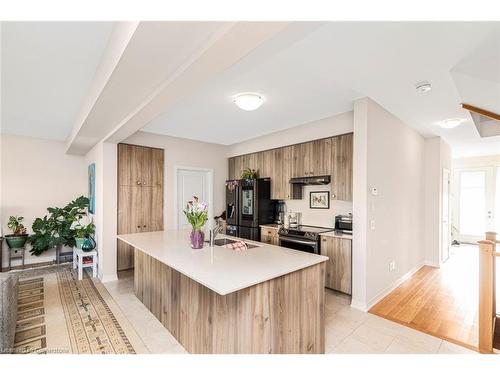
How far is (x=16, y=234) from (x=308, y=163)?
507 centimetres

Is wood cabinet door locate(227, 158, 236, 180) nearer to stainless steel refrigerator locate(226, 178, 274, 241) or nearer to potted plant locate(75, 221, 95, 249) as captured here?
stainless steel refrigerator locate(226, 178, 274, 241)

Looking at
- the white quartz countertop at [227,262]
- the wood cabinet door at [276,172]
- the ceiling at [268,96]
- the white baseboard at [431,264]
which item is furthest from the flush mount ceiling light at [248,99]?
the white baseboard at [431,264]

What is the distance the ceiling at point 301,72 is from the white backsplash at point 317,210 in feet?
3.98

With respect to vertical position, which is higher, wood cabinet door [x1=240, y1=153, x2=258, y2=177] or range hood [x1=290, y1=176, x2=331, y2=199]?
wood cabinet door [x1=240, y1=153, x2=258, y2=177]

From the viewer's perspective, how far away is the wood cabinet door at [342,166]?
3443 millimetres

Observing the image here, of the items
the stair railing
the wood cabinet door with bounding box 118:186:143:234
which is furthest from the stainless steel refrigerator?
the stair railing

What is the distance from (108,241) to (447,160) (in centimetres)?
670

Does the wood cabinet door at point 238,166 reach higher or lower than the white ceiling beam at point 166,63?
lower

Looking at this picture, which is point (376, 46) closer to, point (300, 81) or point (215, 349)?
point (300, 81)

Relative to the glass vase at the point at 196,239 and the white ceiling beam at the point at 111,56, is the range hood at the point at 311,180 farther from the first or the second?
the white ceiling beam at the point at 111,56

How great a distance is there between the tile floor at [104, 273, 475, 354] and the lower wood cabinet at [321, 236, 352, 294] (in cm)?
30

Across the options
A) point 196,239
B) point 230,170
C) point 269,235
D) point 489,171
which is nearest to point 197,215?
point 196,239

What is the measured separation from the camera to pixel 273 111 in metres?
3.44

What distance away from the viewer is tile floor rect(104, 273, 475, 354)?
2129 millimetres
